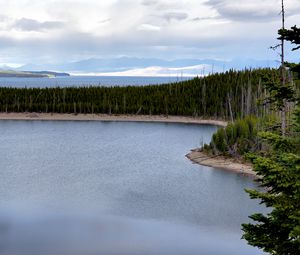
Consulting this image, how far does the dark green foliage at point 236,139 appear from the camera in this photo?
65438 mm

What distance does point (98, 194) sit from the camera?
46.4 m

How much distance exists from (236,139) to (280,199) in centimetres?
5467

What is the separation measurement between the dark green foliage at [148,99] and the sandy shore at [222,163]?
58676 mm

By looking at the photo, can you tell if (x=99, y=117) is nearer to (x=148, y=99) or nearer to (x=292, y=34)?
(x=148, y=99)

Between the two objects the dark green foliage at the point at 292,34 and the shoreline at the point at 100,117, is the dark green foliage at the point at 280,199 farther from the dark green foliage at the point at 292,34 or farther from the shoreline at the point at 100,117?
the shoreline at the point at 100,117

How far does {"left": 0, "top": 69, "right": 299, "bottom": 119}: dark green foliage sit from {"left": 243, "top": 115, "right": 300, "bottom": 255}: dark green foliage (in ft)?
367

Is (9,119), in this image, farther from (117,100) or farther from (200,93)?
(200,93)

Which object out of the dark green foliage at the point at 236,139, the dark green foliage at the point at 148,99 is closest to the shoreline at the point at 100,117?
the dark green foliage at the point at 148,99

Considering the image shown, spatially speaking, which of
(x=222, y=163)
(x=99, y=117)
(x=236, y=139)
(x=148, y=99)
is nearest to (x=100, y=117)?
(x=99, y=117)

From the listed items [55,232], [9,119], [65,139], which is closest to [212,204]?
[55,232]

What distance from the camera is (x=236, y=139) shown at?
2682 inches

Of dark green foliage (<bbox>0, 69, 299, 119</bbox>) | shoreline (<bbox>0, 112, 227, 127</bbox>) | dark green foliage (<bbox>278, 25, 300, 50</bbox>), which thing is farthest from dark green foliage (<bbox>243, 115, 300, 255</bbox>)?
dark green foliage (<bbox>0, 69, 299, 119</bbox>)

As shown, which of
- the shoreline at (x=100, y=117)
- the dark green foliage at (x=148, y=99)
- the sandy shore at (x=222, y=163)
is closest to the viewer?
the sandy shore at (x=222, y=163)

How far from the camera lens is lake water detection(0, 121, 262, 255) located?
31.8 metres
